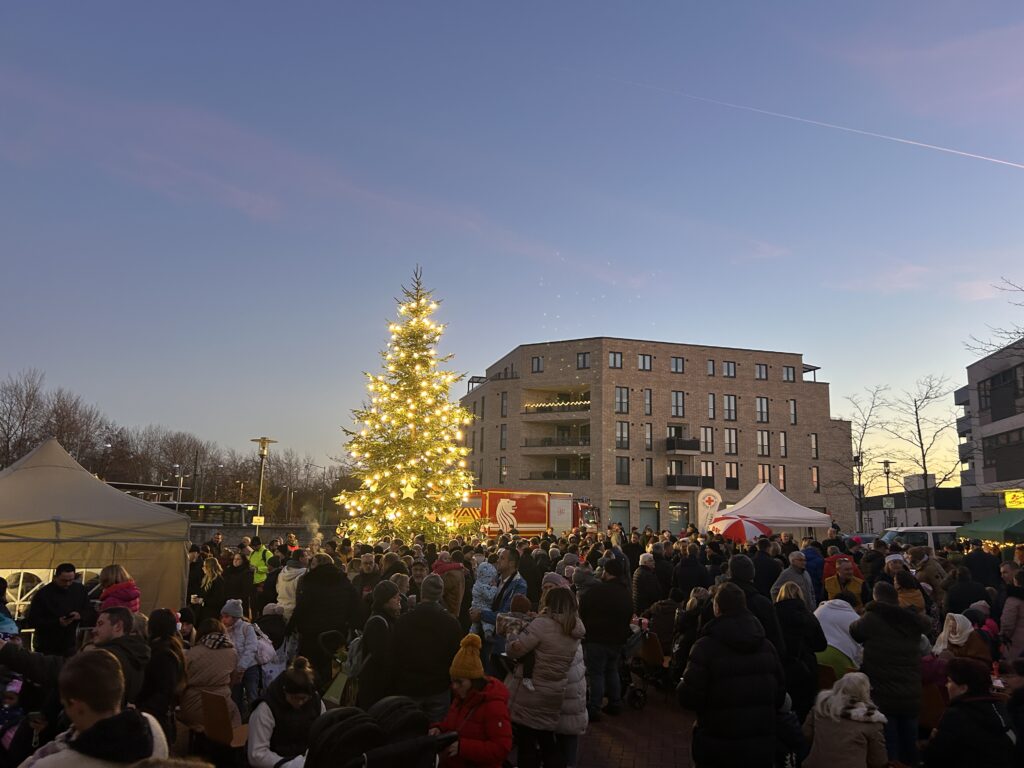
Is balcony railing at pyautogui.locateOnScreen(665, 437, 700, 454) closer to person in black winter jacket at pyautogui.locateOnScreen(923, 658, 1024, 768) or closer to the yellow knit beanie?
person in black winter jacket at pyautogui.locateOnScreen(923, 658, 1024, 768)

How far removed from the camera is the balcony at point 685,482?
2183 inches

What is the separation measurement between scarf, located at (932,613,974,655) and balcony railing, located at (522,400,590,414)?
49748 millimetres

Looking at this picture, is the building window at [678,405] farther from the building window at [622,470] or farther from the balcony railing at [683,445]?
the building window at [622,470]

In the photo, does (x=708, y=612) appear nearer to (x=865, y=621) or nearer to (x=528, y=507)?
(x=865, y=621)

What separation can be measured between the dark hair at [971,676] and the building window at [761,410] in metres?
58.0

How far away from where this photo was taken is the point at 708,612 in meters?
6.30

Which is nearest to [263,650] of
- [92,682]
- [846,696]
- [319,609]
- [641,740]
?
[319,609]

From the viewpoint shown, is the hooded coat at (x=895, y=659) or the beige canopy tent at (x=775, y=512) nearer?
the hooded coat at (x=895, y=659)

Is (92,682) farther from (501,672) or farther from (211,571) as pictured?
(211,571)

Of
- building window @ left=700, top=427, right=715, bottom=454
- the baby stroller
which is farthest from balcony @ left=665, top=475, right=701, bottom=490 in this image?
the baby stroller

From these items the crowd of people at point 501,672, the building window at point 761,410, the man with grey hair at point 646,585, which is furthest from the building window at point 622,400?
the crowd of people at point 501,672

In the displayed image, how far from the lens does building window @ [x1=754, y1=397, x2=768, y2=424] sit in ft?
195

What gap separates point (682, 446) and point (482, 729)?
53939 mm

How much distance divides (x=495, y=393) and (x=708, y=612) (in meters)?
55.4
